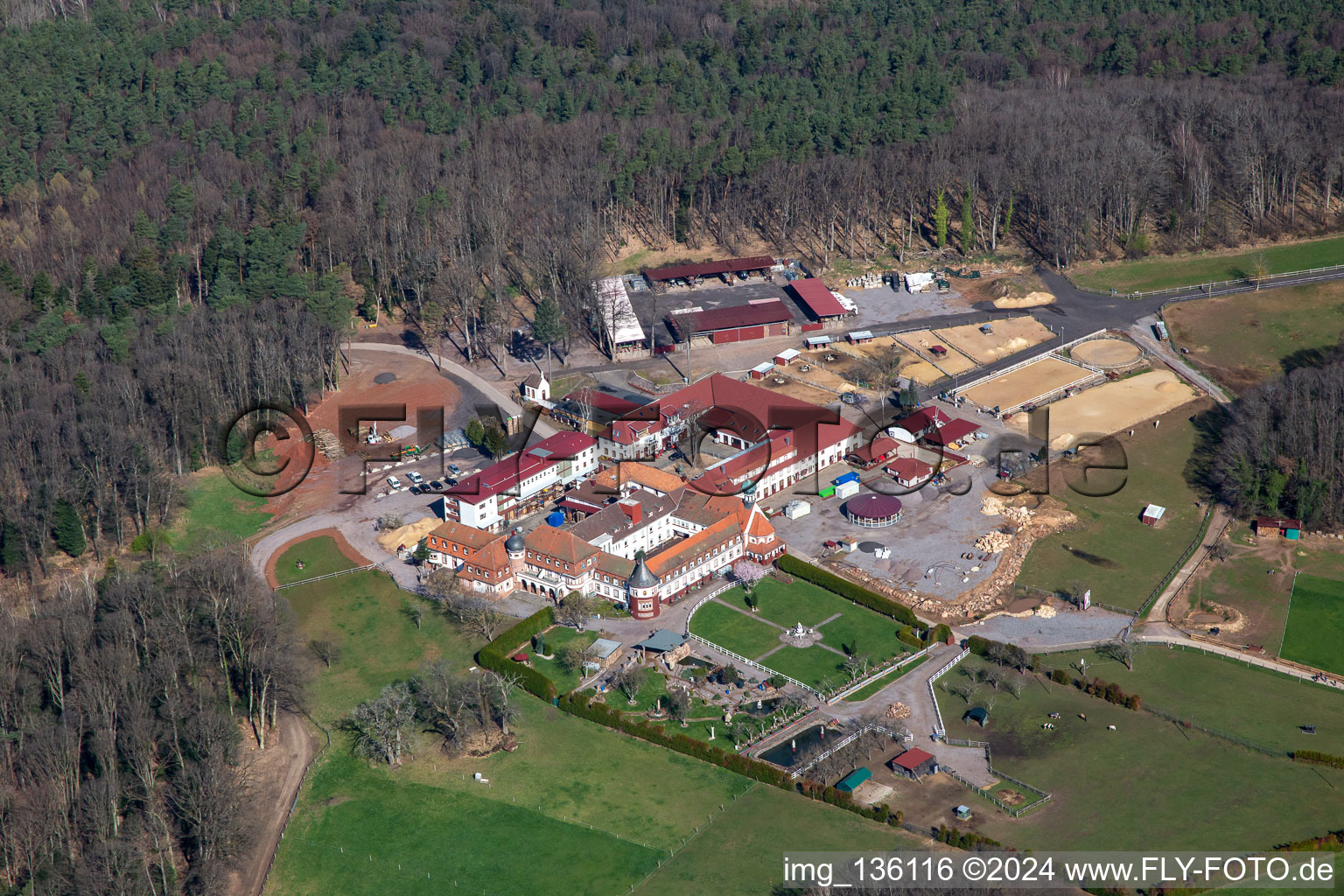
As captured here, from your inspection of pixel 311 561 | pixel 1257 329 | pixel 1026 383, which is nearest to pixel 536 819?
pixel 311 561

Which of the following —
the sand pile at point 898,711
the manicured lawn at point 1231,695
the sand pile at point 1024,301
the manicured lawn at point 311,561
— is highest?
the sand pile at point 1024,301

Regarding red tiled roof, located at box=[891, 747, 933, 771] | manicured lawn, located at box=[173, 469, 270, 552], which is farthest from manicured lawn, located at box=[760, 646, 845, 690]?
manicured lawn, located at box=[173, 469, 270, 552]

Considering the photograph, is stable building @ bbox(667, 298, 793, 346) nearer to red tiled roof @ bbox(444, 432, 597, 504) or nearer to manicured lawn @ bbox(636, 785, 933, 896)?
red tiled roof @ bbox(444, 432, 597, 504)

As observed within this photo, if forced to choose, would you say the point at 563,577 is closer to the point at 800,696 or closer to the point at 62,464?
the point at 800,696

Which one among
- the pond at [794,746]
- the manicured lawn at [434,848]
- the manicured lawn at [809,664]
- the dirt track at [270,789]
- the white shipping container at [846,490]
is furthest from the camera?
the white shipping container at [846,490]

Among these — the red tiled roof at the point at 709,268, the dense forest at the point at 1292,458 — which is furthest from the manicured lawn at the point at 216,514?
the dense forest at the point at 1292,458

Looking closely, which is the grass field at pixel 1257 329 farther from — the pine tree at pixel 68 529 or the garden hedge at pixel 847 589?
the pine tree at pixel 68 529
